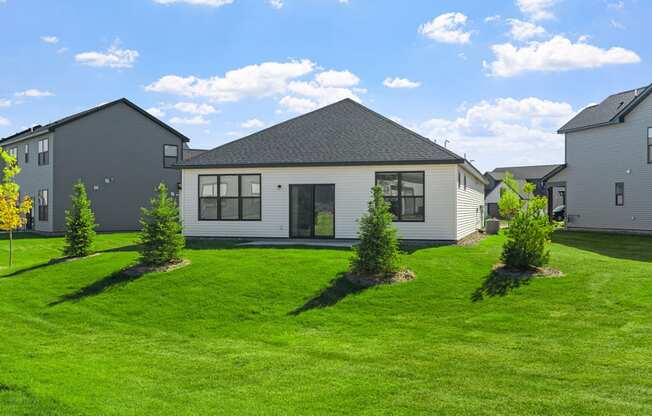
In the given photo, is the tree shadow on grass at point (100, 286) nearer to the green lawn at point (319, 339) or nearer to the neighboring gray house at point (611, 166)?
the green lawn at point (319, 339)

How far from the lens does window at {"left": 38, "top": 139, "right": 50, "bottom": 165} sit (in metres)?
33.0

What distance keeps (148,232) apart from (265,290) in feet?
14.8

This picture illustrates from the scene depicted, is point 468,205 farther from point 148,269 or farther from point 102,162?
point 102,162

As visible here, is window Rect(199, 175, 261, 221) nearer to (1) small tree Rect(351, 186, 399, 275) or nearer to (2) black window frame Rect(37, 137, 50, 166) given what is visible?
(1) small tree Rect(351, 186, 399, 275)

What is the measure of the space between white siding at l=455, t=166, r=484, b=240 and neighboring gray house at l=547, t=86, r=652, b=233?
541cm

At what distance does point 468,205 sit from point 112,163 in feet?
71.3

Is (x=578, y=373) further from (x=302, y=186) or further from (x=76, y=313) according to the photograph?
(x=302, y=186)

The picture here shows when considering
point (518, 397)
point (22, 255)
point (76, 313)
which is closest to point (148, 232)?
point (76, 313)

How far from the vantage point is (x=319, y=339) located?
1014 cm

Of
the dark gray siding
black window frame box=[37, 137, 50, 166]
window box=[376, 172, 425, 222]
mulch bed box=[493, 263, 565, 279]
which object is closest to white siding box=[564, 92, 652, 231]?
window box=[376, 172, 425, 222]

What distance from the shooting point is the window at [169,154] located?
120 ft

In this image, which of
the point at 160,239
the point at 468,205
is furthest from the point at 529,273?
the point at 468,205

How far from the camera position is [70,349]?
9.73 meters

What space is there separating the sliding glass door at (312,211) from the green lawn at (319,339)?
172 inches
